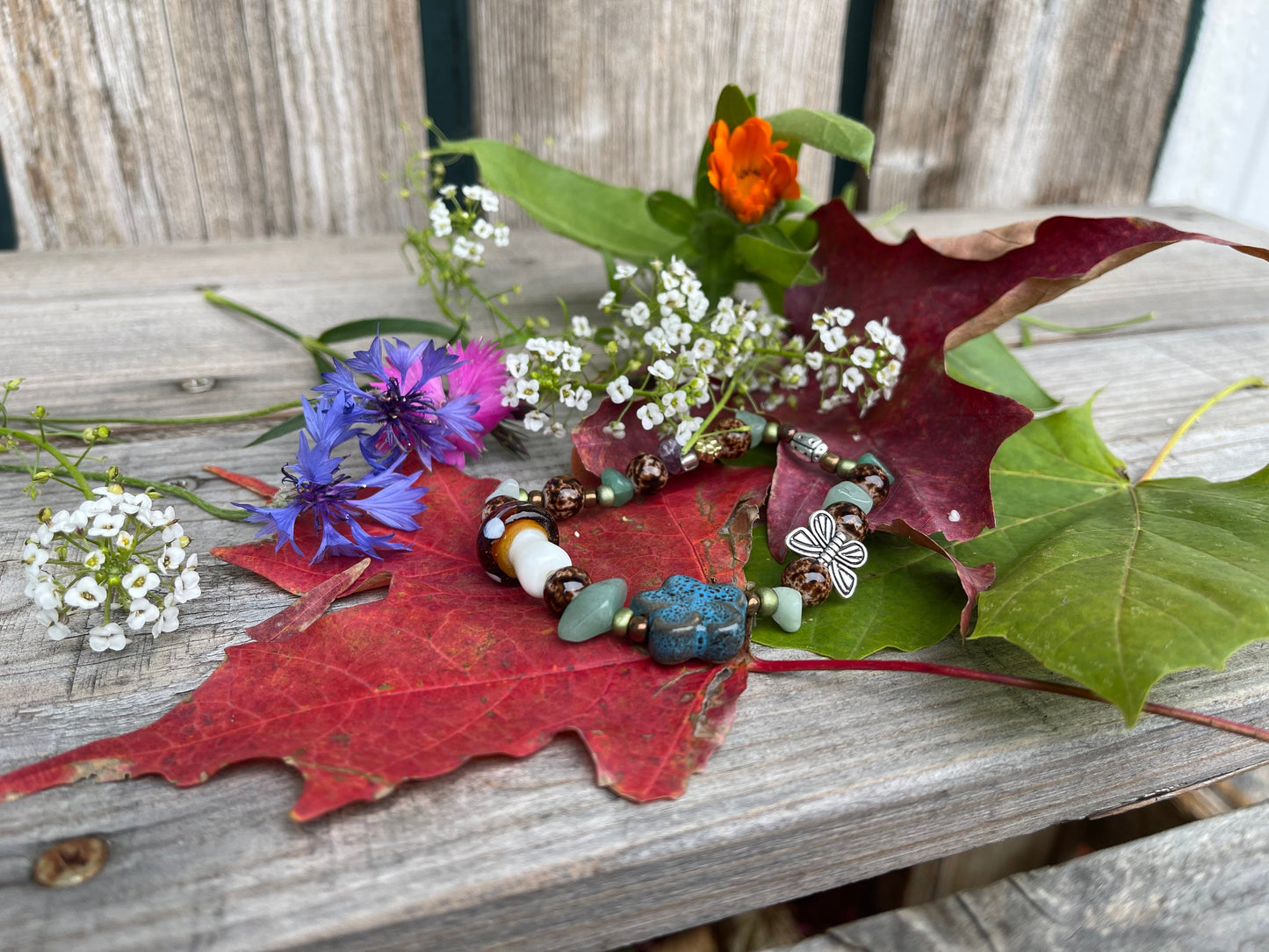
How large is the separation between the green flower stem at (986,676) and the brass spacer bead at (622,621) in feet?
0.29

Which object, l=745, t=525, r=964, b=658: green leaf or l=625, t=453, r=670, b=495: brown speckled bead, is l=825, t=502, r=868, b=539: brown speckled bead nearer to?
l=745, t=525, r=964, b=658: green leaf

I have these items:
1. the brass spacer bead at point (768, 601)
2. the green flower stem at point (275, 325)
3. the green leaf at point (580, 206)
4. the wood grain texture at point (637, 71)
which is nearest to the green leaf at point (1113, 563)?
the brass spacer bead at point (768, 601)

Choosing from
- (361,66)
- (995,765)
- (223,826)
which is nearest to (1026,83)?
(361,66)

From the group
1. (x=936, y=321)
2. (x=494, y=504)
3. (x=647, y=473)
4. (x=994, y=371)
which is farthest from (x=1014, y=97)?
(x=494, y=504)

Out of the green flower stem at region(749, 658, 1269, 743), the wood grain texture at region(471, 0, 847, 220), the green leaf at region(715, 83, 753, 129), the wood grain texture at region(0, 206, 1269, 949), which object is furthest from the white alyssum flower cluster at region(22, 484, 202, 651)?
the wood grain texture at region(471, 0, 847, 220)

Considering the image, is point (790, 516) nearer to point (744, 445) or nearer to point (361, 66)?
point (744, 445)

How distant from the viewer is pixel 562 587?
62cm

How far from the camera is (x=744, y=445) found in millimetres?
790

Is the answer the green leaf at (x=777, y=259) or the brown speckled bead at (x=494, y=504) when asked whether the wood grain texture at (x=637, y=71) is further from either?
the brown speckled bead at (x=494, y=504)

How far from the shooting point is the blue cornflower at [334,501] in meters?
0.67

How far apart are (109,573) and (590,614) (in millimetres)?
315

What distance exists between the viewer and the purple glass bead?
0.77 metres

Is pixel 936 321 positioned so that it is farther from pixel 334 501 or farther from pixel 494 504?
pixel 334 501

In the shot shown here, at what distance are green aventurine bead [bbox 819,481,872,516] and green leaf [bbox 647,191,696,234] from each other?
15.7 inches
